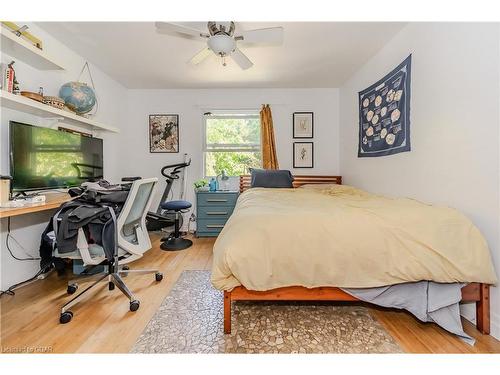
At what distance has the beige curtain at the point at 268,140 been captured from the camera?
12.7 ft

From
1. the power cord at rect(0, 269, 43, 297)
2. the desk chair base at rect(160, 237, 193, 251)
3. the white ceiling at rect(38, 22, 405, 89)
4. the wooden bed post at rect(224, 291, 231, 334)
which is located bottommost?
the power cord at rect(0, 269, 43, 297)

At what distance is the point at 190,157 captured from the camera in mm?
4027

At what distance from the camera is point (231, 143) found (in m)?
4.05

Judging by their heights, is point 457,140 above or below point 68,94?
below

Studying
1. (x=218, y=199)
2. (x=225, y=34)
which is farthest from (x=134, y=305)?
(x=225, y=34)

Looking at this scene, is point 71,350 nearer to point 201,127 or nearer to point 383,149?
point 383,149

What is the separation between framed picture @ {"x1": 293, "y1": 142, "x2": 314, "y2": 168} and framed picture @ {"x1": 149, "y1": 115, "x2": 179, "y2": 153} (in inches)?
74.9

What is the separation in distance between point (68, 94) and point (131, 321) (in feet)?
7.01

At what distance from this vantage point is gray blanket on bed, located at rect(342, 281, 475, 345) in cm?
142

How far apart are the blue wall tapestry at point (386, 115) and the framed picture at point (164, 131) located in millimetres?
2720

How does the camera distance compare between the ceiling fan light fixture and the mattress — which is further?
the ceiling fan light fixture

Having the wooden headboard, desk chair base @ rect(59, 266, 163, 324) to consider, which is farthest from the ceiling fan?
the wooden headboard

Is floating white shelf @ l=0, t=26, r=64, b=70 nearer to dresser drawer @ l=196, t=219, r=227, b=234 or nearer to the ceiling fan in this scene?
the ceiling fan
